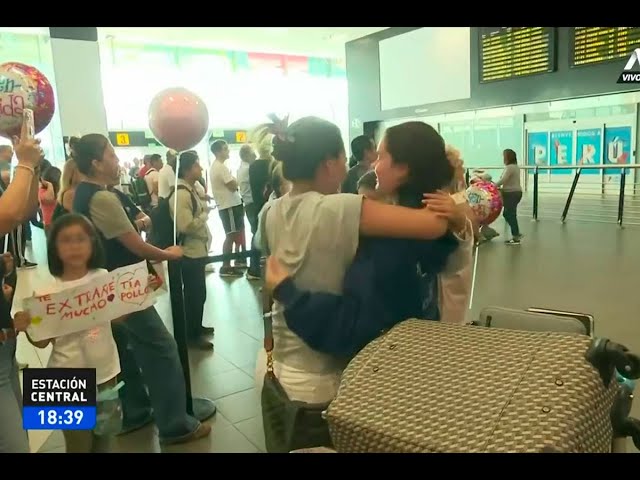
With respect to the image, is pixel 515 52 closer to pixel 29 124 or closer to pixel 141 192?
pixel 141 192

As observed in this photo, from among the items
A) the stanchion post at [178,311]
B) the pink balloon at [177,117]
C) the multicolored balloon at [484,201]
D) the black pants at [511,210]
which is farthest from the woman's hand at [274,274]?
the black pants at [511,210]

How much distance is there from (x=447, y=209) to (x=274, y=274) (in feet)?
1.26

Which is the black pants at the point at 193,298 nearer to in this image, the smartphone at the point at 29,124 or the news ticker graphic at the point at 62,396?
the news ticker graphic at the point at 62,396

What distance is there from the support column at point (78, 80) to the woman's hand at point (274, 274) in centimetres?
703

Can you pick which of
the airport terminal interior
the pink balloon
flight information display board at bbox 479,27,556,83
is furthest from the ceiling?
the pink balloon

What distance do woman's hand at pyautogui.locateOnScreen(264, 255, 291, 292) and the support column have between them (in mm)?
7026

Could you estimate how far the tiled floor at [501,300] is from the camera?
7.61 feet

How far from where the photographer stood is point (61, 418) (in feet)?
5.19

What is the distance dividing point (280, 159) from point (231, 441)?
57.8 inches

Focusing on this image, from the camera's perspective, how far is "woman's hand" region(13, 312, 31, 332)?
1.45 meters

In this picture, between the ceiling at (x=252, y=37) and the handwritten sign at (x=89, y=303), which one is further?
the ceiling at (x=252, y=37)

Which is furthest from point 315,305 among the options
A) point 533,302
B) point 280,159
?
point 533,302
